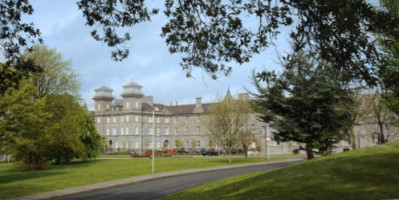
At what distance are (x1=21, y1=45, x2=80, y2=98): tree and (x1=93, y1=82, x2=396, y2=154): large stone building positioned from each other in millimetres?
54048

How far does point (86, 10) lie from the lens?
991 cm

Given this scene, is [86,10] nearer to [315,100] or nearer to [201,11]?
[201,11]

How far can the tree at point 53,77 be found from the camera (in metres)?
43.2

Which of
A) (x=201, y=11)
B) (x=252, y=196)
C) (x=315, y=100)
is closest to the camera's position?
(x=201, y=11)

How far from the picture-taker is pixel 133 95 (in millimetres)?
101188

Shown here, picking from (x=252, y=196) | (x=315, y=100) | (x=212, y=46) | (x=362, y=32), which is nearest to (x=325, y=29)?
(x=362, y=32)

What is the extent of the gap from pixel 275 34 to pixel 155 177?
857 inches

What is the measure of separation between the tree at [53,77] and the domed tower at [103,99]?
6237 centimetres

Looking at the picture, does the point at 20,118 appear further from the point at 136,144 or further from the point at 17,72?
the point at 136,144

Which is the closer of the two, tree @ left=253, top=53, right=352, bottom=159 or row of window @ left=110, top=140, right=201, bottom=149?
tree @ left=253, top=53, right=352, bottom=159

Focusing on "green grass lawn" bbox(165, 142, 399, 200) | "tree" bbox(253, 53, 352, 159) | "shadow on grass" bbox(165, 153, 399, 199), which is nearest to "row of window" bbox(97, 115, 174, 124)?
"tree" bbox(253, 53, 352, 159)

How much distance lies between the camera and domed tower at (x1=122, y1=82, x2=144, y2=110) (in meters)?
102

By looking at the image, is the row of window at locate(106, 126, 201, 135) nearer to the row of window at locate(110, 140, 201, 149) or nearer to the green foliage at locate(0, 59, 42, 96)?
the row of window at locate(110, 140, 201, 149)

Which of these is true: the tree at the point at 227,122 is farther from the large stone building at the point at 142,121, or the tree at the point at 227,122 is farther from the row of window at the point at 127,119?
the row of window at the point at 127,119
